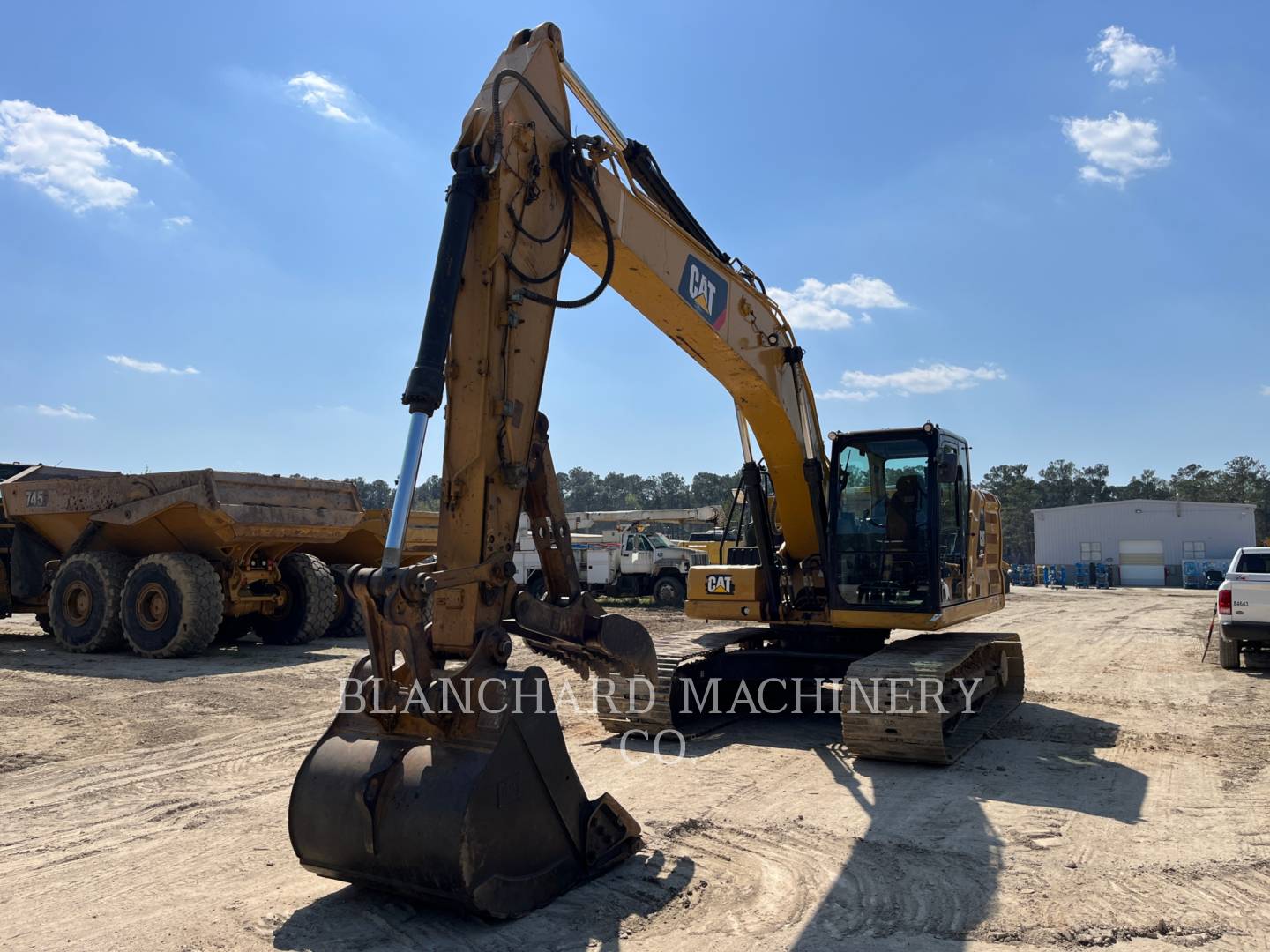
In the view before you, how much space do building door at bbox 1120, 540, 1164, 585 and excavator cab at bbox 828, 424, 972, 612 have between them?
1795 inches

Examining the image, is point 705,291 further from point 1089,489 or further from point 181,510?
point 1089,489

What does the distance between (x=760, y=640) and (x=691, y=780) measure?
11.2 ft

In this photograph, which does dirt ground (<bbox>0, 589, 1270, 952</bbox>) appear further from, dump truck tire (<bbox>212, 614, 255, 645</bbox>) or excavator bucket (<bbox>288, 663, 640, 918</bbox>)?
dump truck tire (<bbox>212, 614, 255, 645</bbox>)

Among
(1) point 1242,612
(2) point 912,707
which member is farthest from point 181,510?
(1) point 1242,612

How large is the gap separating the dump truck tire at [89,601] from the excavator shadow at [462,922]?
1051 cm

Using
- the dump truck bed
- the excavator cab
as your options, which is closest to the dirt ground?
the excavator cab

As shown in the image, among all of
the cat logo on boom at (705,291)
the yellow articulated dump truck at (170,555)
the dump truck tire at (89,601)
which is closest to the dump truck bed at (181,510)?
the yellow articulated dump truck at (170,555)

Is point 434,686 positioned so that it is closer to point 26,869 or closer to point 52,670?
point 26,869

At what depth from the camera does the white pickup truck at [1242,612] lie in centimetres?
1238

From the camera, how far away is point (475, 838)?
3.88 m

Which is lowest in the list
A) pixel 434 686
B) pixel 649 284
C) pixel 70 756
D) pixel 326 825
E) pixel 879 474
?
pixel 70 756

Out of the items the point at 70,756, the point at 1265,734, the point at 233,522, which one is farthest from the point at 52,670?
the point at 1265,734

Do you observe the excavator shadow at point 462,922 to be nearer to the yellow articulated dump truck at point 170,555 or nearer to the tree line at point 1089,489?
the yellow articulated dump truck at point 170,555

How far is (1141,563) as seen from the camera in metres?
49.3
